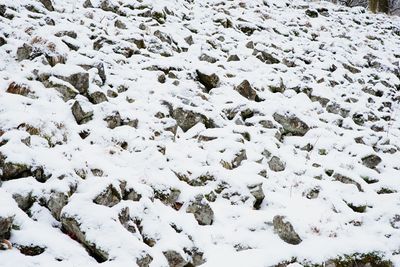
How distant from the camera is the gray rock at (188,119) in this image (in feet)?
20.8

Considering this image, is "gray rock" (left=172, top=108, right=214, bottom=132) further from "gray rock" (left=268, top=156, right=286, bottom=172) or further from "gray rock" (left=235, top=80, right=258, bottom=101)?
"gray rock" (left=235, top=80, right=258, bottom=101)

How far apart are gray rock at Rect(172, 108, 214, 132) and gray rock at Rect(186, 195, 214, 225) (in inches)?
72.4

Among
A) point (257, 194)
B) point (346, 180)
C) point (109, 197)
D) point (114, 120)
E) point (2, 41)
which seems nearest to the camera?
point (109, 197)

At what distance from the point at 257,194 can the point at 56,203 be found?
2497 millimetres

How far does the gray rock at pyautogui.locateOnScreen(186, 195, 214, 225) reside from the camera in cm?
473

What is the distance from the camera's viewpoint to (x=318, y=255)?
15.0ft

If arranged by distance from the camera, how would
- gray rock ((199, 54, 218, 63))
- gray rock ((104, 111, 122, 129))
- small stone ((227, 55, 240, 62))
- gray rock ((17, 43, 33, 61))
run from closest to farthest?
gray rock ((104, 111, 122, 129)) → gray rock ((17, 43, 33, 61)) → gray rock ((199, 54, 218, 63)) → small stone ((227, 55, 240, 62))

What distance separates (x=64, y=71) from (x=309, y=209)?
414 cm

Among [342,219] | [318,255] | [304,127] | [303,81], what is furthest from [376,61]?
[318,255]

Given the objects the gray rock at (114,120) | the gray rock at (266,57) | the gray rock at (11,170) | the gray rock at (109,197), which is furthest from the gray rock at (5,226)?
the gray rock at (266,57)

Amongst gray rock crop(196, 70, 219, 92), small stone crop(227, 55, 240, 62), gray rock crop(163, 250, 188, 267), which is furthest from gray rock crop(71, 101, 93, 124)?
small stone crop(227, 55, 240, 62)

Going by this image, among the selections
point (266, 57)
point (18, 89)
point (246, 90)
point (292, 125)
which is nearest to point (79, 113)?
point (18, 89)

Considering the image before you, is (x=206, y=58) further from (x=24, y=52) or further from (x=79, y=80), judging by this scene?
(x=24, y=52)

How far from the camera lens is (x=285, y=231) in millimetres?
4719
